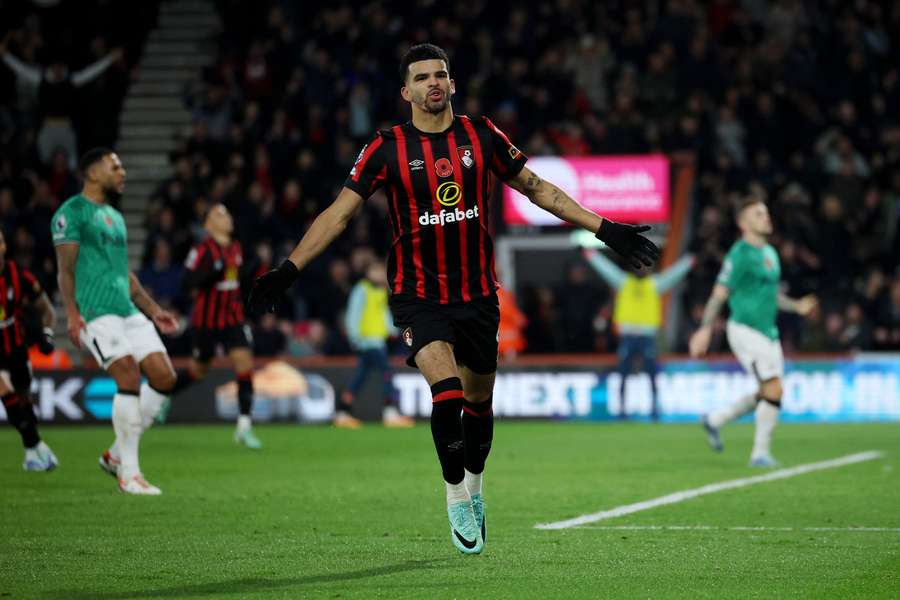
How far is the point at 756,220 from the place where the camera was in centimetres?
1391

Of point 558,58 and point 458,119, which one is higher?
point 558,58

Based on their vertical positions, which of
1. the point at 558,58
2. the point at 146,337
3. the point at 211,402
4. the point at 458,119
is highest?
the point at 558,58

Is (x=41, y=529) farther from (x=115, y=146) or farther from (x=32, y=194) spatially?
(x=115, y=146)

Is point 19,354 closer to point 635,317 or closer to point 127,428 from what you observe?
point 127,428

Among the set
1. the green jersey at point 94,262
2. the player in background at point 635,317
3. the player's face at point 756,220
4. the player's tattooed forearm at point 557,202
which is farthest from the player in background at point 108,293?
the player in background at point 635,317

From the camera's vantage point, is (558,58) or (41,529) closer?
(41,529)

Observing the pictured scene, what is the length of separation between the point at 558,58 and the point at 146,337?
14991 millimetres

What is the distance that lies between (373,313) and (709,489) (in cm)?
911

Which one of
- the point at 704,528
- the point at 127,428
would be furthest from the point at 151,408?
the point at 704,528

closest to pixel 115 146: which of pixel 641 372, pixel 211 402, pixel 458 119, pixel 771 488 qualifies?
pixel 211 402

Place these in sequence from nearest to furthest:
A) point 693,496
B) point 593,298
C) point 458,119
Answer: point 458,119 → point 693,496 → point 593,298

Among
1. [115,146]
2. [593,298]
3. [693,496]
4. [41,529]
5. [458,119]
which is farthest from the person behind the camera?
[115,146]

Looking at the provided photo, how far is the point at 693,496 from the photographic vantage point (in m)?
11.2

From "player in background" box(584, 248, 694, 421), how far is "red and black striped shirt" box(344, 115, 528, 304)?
41.8ft
